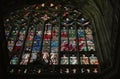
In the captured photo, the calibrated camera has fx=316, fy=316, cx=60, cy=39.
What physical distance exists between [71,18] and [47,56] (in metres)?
3.16

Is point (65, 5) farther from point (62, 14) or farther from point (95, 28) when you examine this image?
point (95, 28)

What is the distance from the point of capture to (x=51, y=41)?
547 inches

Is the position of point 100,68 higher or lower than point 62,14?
lower

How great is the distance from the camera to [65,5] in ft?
53.6

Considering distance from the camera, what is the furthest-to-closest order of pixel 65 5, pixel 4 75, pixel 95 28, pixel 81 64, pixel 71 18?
pixel 65 5
pixel 71 18
pixel 95 28
pixel 81 64
pixel 4 75

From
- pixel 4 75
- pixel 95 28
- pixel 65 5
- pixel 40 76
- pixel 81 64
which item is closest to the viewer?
pixel 4 75

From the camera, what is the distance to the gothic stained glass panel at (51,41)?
1211 cm

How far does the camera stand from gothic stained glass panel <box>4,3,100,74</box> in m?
12.1

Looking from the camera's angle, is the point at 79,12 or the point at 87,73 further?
the point at 79,12

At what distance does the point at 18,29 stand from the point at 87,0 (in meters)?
3.68

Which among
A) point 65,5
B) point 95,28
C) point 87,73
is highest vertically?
point 65,5

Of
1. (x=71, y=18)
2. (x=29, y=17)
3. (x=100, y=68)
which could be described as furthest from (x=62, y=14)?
(x=100, y=68)

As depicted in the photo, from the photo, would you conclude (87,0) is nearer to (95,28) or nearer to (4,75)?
(95,28)

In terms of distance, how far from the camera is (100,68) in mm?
11672
